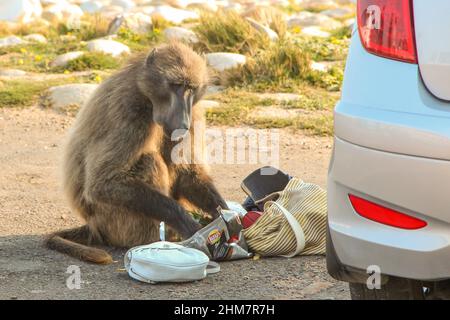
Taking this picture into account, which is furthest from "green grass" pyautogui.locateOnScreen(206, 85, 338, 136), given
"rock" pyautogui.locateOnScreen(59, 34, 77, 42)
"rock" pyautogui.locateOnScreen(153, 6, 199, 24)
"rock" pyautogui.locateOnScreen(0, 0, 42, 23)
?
"rock" pyautogui.locateOnScreen(0, 0, 42, 23)

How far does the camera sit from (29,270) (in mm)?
4477

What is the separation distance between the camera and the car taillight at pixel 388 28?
2795 millimetres

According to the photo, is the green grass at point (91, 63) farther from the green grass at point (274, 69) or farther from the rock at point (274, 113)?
the rock at point (274, 113)

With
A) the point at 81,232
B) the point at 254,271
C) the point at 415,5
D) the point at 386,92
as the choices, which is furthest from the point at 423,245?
the point at 81,232

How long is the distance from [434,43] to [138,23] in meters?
12.0

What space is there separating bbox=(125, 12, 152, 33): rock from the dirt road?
655cm

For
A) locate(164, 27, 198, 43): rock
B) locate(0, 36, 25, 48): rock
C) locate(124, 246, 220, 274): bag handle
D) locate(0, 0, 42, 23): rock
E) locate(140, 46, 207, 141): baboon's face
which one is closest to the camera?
locate(124, 246, 220, 274): bag handle

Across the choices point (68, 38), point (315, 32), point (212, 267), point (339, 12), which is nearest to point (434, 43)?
point (212, 267)

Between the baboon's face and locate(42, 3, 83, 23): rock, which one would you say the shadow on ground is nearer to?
the baboon's face

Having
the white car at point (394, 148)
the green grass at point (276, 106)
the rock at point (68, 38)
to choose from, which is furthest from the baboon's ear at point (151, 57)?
the rock at point (68, 38)

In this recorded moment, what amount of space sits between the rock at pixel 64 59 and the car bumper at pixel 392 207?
27.2 feet

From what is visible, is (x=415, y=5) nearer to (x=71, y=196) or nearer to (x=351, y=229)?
(x=351, y=229)

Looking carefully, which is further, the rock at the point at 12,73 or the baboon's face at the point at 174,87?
the rock at the point at 12,73

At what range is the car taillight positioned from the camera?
9.17ft
